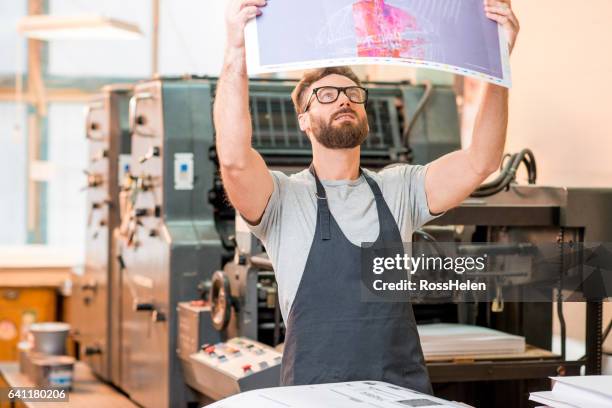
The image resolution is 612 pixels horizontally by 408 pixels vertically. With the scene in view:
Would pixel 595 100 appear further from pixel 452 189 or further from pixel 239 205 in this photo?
pixel 239 205

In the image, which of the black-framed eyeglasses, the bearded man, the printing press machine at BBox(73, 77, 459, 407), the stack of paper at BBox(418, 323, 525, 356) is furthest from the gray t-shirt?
the printing press machine at BBox(73, 77, 459, 407)

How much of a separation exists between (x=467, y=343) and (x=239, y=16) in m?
1.67

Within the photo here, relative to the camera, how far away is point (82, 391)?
5629 mm

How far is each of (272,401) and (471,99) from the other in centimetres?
351

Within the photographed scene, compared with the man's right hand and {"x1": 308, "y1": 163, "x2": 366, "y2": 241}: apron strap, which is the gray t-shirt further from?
the man's right hand

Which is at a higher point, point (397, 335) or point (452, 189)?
point (452, 189)

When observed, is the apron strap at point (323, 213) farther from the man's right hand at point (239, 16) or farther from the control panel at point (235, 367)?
the control panel at point (235, 367)

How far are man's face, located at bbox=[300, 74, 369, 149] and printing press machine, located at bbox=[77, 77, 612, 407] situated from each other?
871 mm

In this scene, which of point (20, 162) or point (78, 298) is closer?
point (78, 298)

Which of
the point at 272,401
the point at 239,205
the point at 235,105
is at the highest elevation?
the point at 235,105

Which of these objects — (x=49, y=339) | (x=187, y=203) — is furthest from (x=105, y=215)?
(x=187, y=203)

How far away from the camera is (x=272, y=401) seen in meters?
1.93

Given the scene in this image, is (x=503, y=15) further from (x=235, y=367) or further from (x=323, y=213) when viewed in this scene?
(x=235, y=367)

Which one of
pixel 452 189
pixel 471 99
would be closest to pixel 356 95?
pixel 452 189
